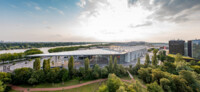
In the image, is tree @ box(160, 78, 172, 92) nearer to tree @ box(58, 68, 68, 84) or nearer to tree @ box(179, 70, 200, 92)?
tree @ box(179, 70, 200, 92)

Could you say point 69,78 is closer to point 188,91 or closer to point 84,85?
point 84,85

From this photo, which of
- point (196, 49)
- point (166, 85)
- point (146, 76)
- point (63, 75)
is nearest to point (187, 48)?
point (196, 49)

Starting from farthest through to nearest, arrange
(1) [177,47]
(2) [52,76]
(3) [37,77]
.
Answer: (1) [177,47] → (2) [52,76] → (3) [37,77]

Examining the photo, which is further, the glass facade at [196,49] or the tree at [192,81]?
the glass facade at [196,49]

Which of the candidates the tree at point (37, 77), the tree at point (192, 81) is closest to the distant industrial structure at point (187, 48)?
the tree at point (192, 81)

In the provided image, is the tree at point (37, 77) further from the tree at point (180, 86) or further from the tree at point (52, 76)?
the tree at point (180, 86)

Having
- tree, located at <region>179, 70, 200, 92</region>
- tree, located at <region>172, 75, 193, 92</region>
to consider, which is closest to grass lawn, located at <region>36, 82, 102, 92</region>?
tree, located at <region>172, 75, 193, 92</region>

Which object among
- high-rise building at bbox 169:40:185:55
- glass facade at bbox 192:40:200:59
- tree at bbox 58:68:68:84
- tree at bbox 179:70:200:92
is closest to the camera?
tree at bbox 179:70:200:92

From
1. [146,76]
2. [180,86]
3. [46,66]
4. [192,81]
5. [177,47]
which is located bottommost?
[146,76]

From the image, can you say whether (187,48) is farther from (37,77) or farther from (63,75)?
(37,77)
